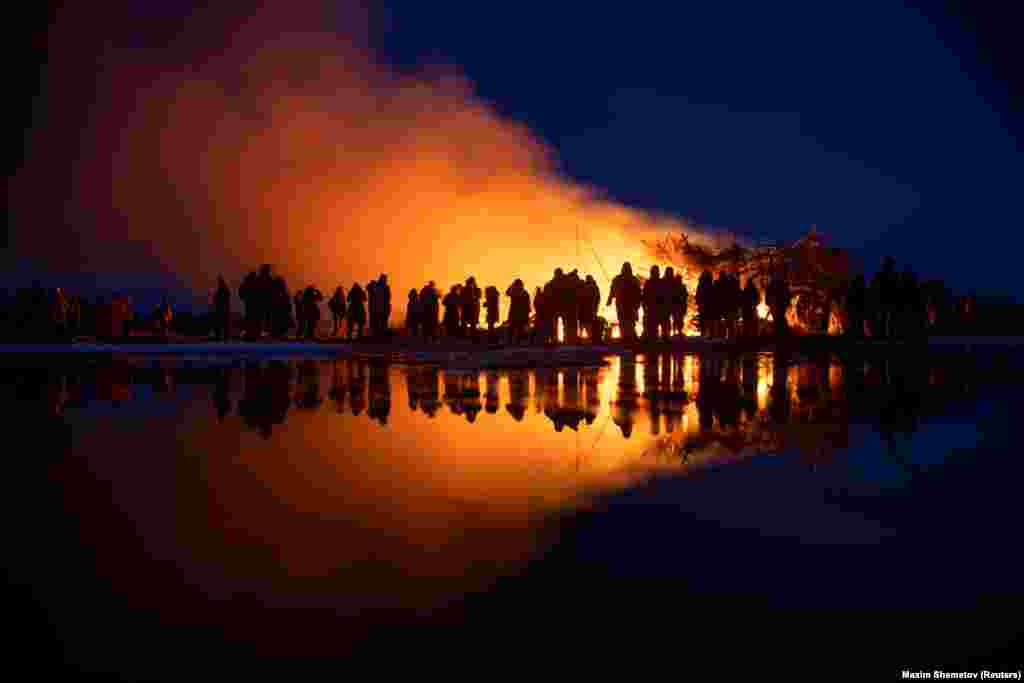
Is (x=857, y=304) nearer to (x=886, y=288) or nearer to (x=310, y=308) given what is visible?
(x=886, y=288)

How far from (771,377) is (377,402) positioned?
796 cm

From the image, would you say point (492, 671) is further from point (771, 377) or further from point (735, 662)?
point (771, 377)

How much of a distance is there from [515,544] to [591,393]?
23.6 feet

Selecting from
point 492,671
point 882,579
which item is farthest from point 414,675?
point 882,579

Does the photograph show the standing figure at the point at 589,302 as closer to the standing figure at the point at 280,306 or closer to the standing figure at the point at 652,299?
the standing figure at the point at 652,299

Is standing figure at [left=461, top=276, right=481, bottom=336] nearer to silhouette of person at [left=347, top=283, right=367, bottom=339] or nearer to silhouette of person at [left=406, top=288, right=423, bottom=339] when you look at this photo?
silhouette of person at [left=406, top=288, right=423, bottom=339]

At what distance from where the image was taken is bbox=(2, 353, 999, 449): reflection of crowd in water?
7637mm

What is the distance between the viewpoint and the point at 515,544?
11.5 ft

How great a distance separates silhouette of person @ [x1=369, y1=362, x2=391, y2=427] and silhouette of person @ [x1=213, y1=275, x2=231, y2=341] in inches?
569

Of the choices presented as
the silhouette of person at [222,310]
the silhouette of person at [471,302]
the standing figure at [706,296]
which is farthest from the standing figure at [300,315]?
the standing figure at [706,296]

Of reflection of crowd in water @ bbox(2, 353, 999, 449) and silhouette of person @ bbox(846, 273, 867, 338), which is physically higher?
silhouette of person @ bbox(846, 273, 867, 338)

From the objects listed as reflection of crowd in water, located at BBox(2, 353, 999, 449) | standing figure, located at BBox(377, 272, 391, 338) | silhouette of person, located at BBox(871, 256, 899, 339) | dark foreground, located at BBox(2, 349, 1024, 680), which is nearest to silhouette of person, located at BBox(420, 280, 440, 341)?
standing figure, located at BBox(377, 272, 391, 338)

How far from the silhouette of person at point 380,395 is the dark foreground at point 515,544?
0.59 metres

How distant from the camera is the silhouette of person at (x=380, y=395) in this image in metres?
8.22
